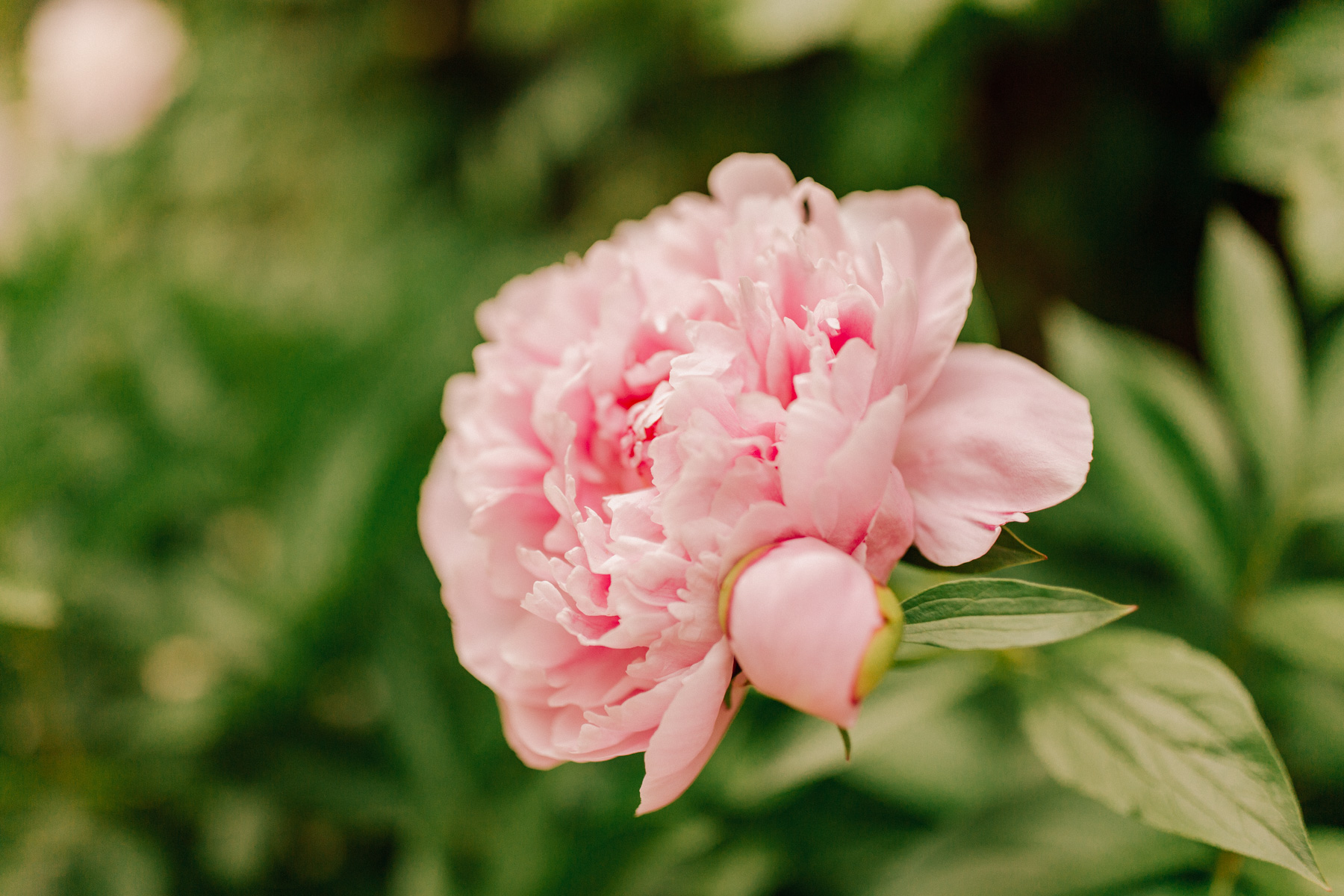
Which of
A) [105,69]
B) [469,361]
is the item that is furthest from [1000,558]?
[105,69]

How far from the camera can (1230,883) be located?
549 mm

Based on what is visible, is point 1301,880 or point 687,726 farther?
point 1301,880

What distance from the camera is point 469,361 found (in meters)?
1.19

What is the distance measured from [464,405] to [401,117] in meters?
1.45

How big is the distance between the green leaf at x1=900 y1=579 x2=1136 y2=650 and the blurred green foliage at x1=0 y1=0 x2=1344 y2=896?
22 centimetres

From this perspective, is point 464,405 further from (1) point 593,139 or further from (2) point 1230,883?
(1) point 593,139

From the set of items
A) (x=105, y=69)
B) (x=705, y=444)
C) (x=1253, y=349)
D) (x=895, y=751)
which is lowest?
(x=895, y=751)

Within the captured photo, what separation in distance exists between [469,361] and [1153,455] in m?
0.84

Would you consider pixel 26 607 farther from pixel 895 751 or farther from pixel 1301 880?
pixel 1301 880

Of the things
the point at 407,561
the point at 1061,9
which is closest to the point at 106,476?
the point at 407,561

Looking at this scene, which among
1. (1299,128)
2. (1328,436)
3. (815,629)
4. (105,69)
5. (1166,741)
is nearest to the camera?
(815,629)

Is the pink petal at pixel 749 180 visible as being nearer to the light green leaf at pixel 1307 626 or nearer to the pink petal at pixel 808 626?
the pink petal at pixel 808 626

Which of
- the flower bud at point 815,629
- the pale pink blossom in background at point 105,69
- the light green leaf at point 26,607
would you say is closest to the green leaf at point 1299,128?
the flower bud at point 815,629

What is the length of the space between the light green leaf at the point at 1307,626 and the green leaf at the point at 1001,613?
28 cm
